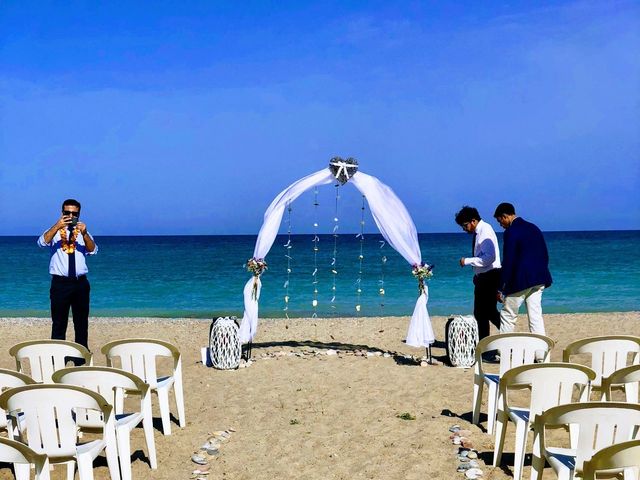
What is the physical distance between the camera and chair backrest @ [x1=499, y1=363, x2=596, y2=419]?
4227 millimetres

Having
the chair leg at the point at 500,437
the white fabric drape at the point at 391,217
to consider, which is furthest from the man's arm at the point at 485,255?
the chair leg at the point at 500,437

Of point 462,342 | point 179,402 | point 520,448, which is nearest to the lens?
point 520,448

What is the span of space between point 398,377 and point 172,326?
6546 millimetres

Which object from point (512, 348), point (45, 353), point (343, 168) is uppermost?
point (343, 168)

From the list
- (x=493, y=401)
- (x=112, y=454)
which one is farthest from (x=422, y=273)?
(x=112, y=454)

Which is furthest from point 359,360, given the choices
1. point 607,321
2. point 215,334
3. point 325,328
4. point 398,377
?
point 607,321

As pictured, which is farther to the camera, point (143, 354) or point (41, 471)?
point (143, 354)

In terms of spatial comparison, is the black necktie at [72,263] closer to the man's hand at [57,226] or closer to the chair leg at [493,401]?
the man's hand at [57,226]

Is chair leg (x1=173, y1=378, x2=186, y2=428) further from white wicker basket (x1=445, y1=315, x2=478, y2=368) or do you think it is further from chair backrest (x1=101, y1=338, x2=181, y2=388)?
white wicker basket (x1=445, y1=315, x2=478, y2=368)

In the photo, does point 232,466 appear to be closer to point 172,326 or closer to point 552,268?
point 172,326

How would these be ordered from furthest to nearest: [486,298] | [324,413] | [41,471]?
[486,298] < [324,413] < [41,471]

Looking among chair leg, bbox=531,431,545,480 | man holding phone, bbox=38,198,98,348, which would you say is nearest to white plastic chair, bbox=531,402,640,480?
chair leg, bbox=531,431,545,480

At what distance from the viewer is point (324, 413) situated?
6.25m

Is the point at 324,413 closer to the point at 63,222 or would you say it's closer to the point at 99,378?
the point at 99,378
